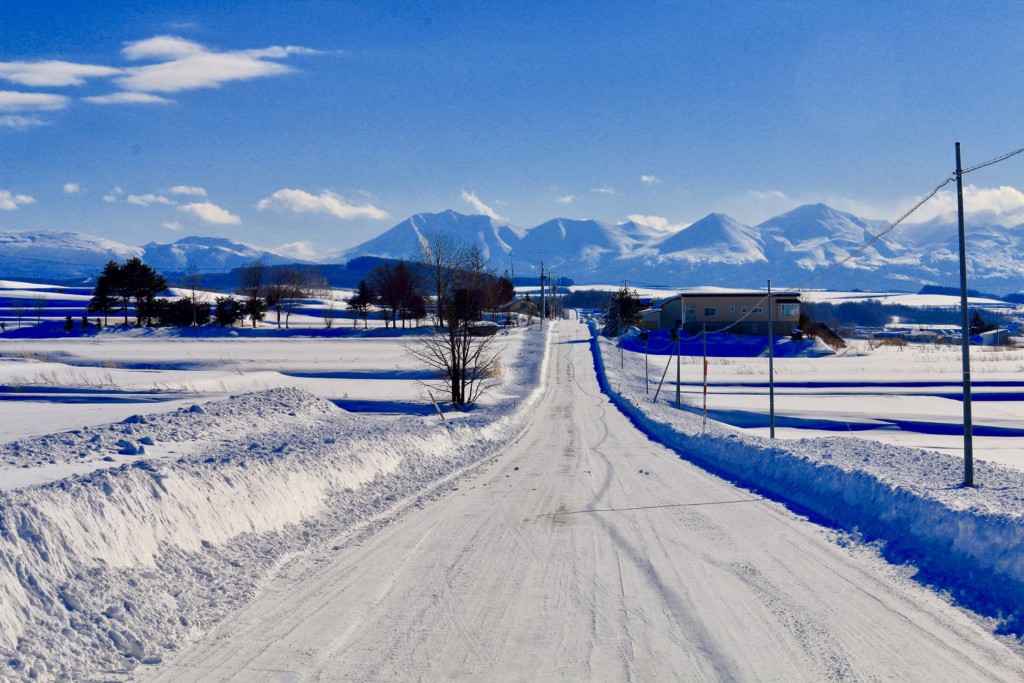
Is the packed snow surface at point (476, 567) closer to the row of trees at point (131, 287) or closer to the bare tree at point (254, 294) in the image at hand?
the row of trees at point (131, 287)

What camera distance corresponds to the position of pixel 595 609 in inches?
303

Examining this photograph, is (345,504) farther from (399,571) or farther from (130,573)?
(130,573)

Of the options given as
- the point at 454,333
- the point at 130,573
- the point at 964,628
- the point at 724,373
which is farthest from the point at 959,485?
the point at 724,373

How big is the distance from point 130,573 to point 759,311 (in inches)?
3799

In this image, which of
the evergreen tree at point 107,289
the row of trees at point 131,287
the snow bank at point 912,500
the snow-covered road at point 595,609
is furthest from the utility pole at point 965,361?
the evergreen tree at point 107,289

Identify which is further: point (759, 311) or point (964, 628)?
point (759, 311)

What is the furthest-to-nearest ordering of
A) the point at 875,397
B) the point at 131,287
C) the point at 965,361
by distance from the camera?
the point at 131,287 < the point at 875,397 < the point at 965,361

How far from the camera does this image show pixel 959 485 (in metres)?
13.0

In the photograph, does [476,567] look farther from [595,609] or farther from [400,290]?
[400,290]

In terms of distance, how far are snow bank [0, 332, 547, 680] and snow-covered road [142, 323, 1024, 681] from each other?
0.60m

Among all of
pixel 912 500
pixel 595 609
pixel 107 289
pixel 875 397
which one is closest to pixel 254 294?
pixel 107 289

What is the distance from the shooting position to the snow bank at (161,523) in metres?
6.66

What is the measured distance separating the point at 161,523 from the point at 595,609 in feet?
16.4

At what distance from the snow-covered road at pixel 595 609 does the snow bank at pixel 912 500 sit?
57 centimetres
